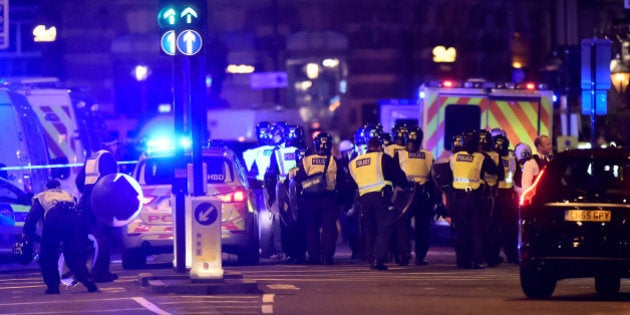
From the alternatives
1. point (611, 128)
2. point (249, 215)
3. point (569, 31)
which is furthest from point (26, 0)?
point (249, 215)

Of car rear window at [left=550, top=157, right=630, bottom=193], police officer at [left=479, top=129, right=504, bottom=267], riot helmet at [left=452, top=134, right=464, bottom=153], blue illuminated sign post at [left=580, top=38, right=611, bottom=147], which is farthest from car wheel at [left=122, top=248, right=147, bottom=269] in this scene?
blue illuminated sign post at [left=580, top=38, right=611, bottom=147]

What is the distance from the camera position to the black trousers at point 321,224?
21.6 meters

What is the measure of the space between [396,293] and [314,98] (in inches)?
1365

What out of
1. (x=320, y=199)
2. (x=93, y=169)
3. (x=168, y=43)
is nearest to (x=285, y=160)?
(x=320, y=199)

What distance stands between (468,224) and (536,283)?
4.54 m

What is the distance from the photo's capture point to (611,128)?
115 feet

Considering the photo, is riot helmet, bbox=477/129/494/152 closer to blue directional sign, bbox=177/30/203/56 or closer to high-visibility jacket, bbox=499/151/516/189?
high-visibility jacket, bbox=499/151/516/189

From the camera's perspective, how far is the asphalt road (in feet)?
51.0

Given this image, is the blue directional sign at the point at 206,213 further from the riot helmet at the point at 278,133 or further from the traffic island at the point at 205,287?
the riot helmet at the point at 278,133

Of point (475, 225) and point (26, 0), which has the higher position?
point (26, 0)

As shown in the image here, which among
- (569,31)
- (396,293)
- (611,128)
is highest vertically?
(569,31)

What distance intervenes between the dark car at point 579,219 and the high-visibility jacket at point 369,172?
4399 mm

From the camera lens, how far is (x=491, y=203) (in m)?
21.1

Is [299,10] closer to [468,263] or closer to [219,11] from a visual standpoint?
[219,11]
